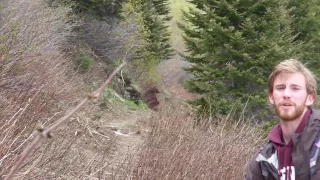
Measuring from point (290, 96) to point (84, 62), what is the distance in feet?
44.8

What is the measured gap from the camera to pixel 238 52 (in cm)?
1026

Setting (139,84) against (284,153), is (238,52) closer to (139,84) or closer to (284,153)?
(284,153)

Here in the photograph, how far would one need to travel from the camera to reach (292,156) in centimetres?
239

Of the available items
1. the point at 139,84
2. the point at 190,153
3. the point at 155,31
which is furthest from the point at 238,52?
the point at 155,31

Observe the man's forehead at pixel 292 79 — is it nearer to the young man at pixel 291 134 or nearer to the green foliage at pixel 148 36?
the young man at pixel 291 134

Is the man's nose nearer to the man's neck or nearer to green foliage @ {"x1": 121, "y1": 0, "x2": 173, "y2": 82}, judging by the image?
the man's neck

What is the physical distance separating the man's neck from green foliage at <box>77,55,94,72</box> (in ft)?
43.8

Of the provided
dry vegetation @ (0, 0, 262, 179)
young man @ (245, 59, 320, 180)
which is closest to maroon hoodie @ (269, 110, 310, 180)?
young man @ (245, 59, 320, 180)

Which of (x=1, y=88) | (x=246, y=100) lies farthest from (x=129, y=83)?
(x=1, y=88)

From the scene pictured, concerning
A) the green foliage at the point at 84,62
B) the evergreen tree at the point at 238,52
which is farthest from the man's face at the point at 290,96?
the green foliage at the point at 84,62

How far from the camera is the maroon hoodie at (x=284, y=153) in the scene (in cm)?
242

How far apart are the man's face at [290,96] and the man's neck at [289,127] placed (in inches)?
1.0

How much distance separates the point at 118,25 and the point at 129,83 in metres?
2.55

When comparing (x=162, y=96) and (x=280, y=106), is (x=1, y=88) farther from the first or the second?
(x=162, y=96)
